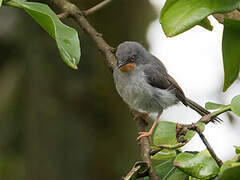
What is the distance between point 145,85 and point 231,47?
255cm

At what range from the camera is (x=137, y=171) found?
173 cm

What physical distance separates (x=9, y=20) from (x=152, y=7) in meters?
2.44

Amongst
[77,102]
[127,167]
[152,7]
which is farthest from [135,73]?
[152,7]

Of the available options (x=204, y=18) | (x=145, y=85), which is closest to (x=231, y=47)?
(x=204, y=18)

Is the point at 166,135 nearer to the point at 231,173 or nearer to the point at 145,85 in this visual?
the point at 231,173

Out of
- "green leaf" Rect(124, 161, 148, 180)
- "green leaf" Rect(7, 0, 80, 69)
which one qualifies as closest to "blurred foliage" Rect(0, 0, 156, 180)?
"green leaf" Rect(7, 0, 80, 69)

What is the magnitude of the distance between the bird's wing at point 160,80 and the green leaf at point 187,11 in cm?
265

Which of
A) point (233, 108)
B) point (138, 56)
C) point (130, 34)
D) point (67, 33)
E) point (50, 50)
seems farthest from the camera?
point (130, 34)

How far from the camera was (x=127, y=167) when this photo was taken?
666 centimetres

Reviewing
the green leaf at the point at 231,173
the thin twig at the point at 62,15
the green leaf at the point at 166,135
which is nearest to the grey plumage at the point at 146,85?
the thin twig at the point at 62,15

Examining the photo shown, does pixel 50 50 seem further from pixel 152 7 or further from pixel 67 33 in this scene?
pixel 67 33

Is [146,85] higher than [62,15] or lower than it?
lower

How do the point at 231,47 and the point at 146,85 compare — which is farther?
the point at 146,85

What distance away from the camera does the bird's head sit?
378 centimetres
